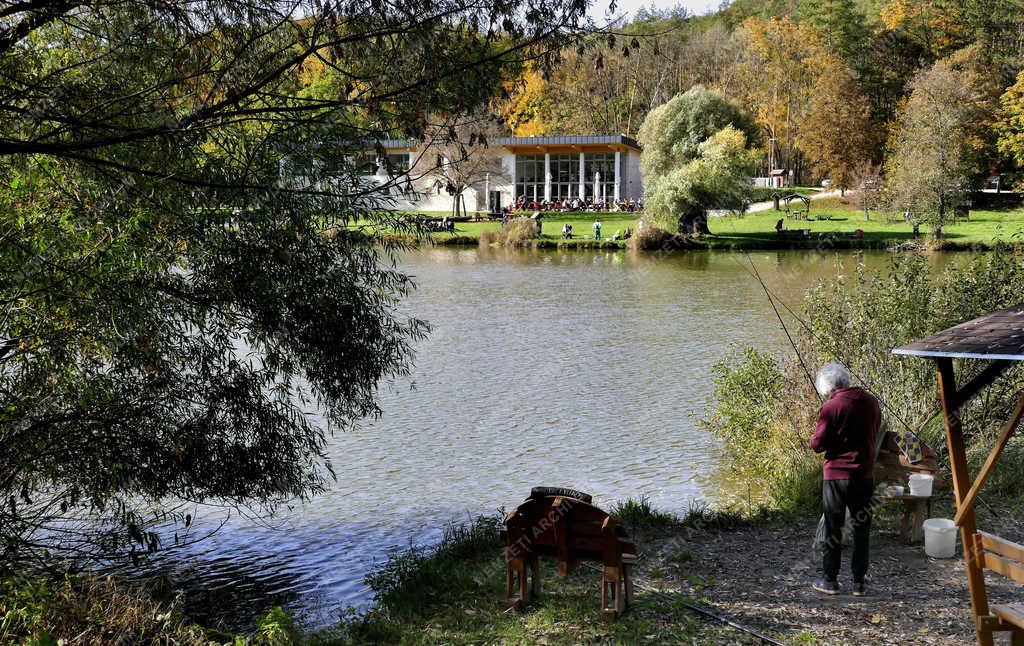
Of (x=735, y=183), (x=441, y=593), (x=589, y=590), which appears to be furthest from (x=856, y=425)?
(x=735, y=183)

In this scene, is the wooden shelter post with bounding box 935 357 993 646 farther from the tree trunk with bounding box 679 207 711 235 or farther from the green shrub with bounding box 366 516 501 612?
the tree trunk with bounding box 679 207 711 235

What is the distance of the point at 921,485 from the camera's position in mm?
7402

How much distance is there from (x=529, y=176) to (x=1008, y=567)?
69055mm

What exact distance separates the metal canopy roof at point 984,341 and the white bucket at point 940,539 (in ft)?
Result: 7.99

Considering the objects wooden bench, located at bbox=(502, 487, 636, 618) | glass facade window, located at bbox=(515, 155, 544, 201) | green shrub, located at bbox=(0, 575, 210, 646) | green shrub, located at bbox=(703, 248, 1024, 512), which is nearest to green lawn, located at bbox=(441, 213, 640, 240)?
glass facade window, located at bbox=(515, 155, 544, 201)

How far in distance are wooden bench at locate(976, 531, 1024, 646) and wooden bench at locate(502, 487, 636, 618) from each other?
2075 mm

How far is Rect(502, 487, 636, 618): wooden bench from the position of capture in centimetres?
595

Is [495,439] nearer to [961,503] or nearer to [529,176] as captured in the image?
[961,503]

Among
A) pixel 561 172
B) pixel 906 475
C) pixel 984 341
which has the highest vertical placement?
pixel 561 172

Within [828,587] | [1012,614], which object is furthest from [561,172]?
[1012,614]

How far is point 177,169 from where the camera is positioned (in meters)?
7.27

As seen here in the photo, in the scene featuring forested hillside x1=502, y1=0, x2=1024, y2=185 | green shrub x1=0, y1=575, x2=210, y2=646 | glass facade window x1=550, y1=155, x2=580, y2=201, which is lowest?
green shrub x1=0, y1=575, x2=210, y2=646

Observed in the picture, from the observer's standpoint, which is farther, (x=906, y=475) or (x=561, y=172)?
(x=561, y=172)

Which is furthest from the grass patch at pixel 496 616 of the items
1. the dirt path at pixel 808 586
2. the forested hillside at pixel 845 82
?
the forested hillside at pixel 845 82
